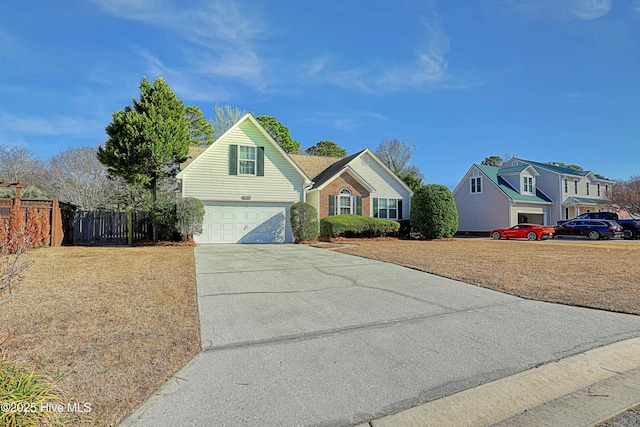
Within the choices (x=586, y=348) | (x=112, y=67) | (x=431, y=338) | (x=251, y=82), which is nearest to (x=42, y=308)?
(x=431, y=338)

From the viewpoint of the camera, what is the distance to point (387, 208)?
2270 centimetres

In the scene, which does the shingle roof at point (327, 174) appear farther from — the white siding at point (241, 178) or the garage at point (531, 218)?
the garage at point (531, 218)

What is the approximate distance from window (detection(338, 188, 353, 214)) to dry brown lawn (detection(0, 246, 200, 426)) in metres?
14.2

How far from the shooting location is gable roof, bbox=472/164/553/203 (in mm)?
28266

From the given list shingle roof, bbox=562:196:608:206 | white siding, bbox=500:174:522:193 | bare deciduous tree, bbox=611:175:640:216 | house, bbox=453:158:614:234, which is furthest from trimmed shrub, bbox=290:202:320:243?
bare deciduous tree, bbox=611:175:640:216

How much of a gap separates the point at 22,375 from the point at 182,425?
136 cm

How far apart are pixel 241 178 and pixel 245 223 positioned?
8.05ft

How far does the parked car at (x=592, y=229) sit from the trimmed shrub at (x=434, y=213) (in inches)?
421

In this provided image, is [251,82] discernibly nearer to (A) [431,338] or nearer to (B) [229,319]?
(B) [229,319]

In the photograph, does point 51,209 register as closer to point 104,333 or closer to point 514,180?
point 104,333

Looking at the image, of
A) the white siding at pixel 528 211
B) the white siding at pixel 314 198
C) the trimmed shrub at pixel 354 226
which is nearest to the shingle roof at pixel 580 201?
the white siding at pixel 528 211

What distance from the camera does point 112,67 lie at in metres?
11.7

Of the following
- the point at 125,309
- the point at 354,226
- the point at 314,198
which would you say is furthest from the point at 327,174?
the point at 125,309

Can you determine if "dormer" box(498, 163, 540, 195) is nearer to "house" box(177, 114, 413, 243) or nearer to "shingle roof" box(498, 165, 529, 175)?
"shingle roof" box(498, 165, 529, 175)
